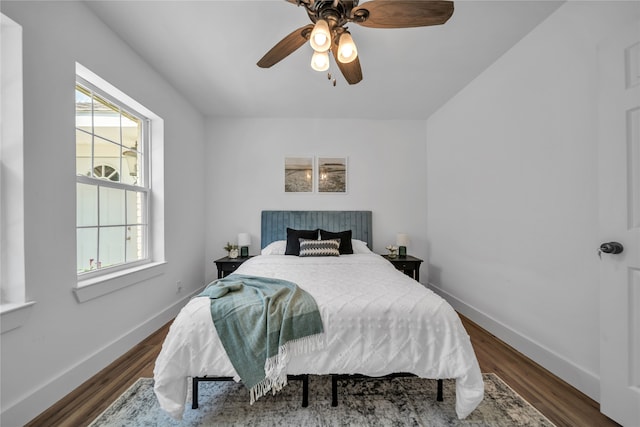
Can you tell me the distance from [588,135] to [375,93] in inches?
81.4

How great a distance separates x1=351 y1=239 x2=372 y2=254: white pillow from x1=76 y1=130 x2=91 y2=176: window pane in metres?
2.85

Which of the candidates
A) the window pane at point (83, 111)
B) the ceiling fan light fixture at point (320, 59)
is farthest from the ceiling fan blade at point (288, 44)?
the window pane at point (83, 111)

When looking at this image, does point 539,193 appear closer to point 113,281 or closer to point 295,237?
point 295,237

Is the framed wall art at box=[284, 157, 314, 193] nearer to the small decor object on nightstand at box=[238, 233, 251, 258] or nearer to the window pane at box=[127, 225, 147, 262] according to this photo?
the small decor object on nightstand at box=[238, 233, 251, 258]

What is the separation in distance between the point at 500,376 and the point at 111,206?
3.39 m

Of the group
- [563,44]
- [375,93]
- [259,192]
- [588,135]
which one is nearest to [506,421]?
[588,135]

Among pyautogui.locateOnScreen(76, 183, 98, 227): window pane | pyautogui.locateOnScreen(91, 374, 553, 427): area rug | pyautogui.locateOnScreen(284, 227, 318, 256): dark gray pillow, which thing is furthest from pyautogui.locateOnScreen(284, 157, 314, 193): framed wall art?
pyautogui.locateOnScreen(91, 374, 553, 427): area rug

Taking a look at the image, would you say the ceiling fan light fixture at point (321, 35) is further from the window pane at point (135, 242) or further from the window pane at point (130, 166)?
the window pane at point (135, 242)

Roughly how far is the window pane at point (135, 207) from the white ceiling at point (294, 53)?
1.30 metres

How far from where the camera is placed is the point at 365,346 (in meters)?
1.60

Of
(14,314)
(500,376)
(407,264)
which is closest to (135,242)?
(14,314)

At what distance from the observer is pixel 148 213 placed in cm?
295

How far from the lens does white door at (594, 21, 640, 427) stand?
146 centimetres

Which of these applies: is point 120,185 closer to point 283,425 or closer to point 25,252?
point 25,252
